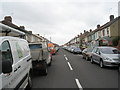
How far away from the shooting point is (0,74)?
2.74 metres

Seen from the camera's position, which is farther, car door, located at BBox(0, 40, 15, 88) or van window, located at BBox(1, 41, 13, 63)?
van window, located at BBox(1, 41, 13, 63)

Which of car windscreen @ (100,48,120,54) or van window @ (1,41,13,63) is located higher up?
van window @ (1,41,13,63)

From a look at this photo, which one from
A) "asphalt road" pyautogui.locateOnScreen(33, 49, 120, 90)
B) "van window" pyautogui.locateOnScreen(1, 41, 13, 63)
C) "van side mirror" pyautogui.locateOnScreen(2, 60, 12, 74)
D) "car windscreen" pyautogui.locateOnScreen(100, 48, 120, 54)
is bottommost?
"asphalt road" pyautogui.locateOnScreen(33, 49, 120, 90)

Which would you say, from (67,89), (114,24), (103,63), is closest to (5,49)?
(67,89)

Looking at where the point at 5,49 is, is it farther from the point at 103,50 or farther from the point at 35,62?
the point at 103,50

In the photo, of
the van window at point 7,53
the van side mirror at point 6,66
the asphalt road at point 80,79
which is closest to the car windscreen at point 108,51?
the asphalt road at point 80,79

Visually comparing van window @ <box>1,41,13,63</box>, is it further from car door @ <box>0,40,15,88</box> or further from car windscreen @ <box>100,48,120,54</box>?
car windscreen @ <box>100,48,120,54</box>

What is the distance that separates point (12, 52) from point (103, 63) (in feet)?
25.3

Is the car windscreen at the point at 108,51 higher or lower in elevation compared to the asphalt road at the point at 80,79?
higher

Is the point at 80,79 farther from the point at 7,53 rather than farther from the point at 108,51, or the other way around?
the point at 108,51

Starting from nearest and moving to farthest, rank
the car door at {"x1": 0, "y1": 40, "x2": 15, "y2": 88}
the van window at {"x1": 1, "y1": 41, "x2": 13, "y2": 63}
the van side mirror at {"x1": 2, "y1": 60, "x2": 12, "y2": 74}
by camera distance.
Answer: the van side mirror at {"x1": 2, "y1": 60, "x2": 12, "y2": 74}, the car door at {"x1": 0, "y1": 40, "x2": 15, "y2": 88}, the van window at {"x1": 1, "y1": 41, "x2": 13, "y2": 63}

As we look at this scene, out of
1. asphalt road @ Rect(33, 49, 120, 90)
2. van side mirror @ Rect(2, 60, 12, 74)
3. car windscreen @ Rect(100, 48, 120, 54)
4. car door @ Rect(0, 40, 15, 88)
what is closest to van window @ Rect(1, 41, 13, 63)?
car door @ Rect(0, 40, 15, 88)

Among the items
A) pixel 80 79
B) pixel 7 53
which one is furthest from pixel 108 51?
pixel 7 53

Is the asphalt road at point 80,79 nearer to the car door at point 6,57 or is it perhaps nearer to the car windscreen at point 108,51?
the car windscreen at point 108,51
